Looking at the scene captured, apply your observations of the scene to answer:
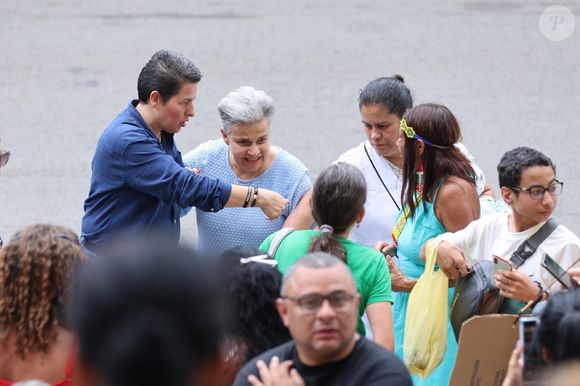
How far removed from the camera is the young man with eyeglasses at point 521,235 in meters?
4.09

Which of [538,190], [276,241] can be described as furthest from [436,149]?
[276,241]

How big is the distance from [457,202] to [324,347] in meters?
1.68

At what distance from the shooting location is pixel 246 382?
325cm

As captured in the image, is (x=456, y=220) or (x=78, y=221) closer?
(x=456, y=220)

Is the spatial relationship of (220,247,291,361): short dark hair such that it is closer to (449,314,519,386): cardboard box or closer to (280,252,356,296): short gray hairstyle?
(280,252,356,296): short gray hairstyle

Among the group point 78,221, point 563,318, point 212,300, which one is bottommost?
point 78,221

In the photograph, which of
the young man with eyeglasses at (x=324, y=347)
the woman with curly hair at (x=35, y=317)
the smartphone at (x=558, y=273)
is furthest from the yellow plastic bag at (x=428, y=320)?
the woman with curly hair at (x=35, y=317)

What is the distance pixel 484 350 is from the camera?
4.10m

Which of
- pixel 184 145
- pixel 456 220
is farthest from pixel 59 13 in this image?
pixel 456 220

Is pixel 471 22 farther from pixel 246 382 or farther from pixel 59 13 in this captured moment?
pixel 246 382

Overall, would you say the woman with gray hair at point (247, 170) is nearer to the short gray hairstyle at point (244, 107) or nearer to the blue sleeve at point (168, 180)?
the short gray hairstyle at point (244, 107)

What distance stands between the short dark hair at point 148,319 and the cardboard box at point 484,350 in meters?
2.23

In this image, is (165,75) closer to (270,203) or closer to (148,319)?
(270,203)

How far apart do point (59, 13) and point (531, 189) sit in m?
8.16
